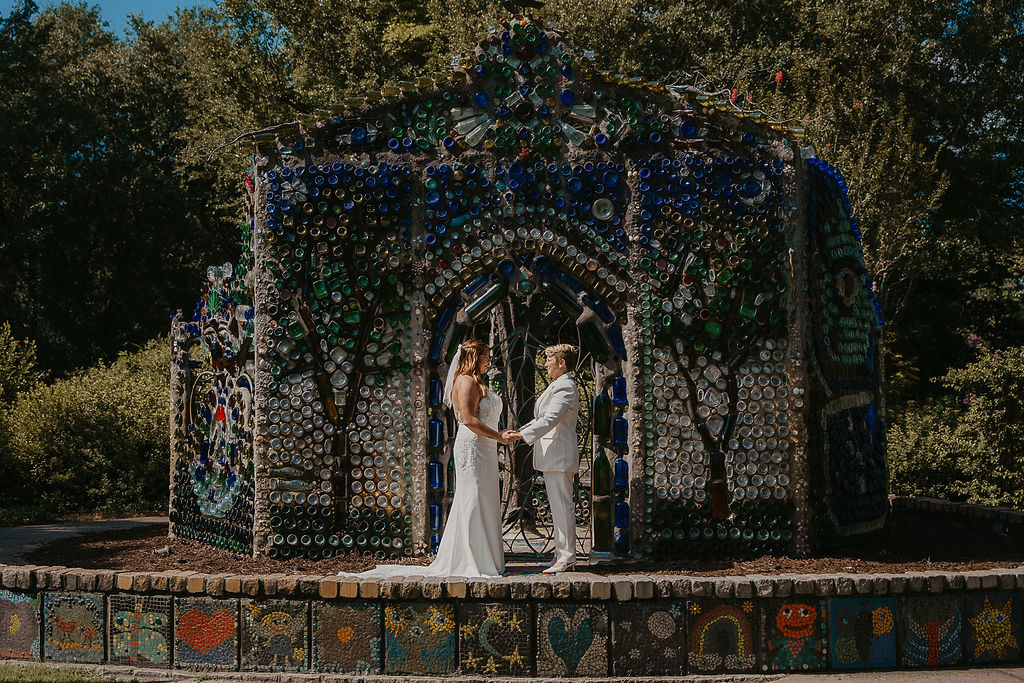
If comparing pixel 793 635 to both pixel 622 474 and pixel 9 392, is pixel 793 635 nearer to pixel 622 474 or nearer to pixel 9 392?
pixel 622 474

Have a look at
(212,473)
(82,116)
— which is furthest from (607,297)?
(82,116)

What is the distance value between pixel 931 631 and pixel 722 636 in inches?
58.8

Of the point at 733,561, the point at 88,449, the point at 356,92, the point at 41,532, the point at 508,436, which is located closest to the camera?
the point at 508,436

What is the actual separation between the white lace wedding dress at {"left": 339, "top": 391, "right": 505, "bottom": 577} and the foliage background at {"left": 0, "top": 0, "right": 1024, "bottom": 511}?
10.0 metres

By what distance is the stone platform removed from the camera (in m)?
6.39

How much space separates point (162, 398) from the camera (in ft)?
56.6

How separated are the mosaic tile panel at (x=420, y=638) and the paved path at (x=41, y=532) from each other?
462 cm

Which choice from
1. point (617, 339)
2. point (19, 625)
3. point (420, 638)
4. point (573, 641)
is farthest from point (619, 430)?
point (19, 625)

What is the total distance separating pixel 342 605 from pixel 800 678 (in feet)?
10.4

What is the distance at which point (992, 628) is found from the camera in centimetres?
669

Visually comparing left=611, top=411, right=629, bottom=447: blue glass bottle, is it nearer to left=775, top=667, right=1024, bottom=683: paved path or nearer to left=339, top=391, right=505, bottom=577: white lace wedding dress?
left=339, top=391, right=505, bottom=577: white lace wedding dress

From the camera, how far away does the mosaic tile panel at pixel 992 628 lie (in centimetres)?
664

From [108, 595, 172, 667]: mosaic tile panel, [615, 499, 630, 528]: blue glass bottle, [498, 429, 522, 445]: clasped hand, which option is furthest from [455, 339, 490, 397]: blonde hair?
[108, 595, 172, 667]: mosaic tile panel

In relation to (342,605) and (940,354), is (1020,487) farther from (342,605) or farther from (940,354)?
(342,605)
